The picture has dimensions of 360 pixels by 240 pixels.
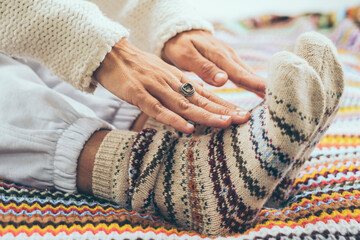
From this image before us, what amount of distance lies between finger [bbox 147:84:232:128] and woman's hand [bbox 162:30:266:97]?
107 millimetres

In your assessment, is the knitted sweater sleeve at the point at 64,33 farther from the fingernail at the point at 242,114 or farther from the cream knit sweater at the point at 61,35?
the fingernail at the point at 242,114

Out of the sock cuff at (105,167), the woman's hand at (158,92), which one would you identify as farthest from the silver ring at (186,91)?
the sock cuff at (105,167)

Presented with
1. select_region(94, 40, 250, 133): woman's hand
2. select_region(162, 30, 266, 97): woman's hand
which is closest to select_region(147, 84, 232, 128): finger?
select_region(94, 40, 250, 133): woman's hand

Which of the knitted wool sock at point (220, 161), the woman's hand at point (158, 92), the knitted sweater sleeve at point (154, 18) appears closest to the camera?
the knitted wool sock at point (220, 161)

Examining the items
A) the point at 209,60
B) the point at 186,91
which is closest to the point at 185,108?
the point at 186,91

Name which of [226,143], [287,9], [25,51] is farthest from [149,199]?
[287,9]

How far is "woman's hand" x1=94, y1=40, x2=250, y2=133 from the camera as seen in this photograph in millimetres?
590

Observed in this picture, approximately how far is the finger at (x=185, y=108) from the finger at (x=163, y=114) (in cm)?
1

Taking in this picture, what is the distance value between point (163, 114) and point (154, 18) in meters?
0.32

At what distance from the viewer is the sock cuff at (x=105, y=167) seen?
23.4 inches

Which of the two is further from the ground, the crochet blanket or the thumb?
the thumb

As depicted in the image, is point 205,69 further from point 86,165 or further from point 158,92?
point 86,165

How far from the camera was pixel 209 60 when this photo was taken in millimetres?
727

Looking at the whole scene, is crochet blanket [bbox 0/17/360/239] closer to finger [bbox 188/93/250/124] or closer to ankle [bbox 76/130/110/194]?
ankle [bbox 76/130/110/194]
